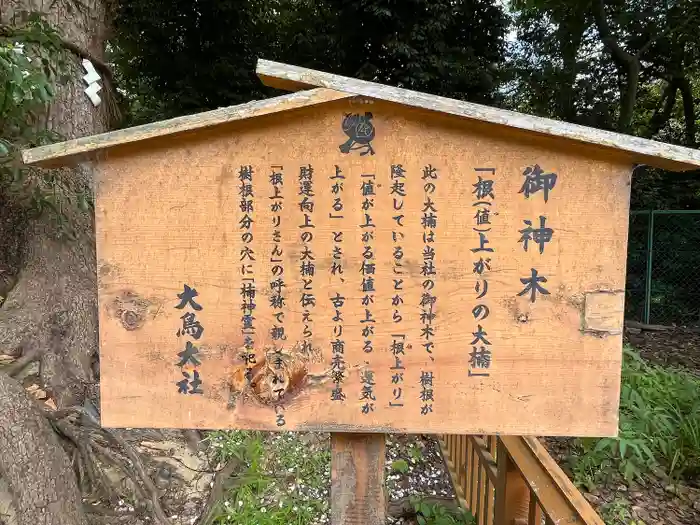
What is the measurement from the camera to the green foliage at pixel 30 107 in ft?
7.27

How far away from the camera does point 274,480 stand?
3117 mm

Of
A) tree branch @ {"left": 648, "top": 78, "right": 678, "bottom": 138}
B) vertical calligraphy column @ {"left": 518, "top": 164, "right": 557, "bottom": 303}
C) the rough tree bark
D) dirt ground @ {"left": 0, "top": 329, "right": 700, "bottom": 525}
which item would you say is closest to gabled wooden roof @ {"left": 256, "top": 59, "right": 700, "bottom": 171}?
vertical calligraphy column @ {"left": 518, "top": 164, "right": 557, "bottom": 303}

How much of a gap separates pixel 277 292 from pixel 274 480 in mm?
2181

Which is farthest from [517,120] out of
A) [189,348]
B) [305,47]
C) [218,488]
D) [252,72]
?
[305,47]

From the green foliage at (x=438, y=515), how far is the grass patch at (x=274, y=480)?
1.84ft

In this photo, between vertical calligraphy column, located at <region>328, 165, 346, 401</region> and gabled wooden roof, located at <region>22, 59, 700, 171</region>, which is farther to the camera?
vertical calligraphy column, located at <region>328, 165, 346, 401</region>

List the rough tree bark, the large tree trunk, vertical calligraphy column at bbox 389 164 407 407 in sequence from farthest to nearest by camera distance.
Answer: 1. the rough tree bark
2. the large tree trunk
3. vertical calligraphy column at bbox 389 164 407 407

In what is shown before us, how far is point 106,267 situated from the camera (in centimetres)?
140

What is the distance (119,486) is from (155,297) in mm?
1944

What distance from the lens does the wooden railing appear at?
164 centimetres

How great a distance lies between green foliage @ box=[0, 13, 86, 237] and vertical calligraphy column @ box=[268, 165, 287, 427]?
5.16 feet

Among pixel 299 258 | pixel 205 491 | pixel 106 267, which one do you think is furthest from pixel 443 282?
pixel 205 491

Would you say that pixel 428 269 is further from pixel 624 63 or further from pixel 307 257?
pixel 624 63

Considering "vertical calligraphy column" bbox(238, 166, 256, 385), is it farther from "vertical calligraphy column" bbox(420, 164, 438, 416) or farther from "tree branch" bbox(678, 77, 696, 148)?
"tree branch" bbox(678, 77, 696, 148)
